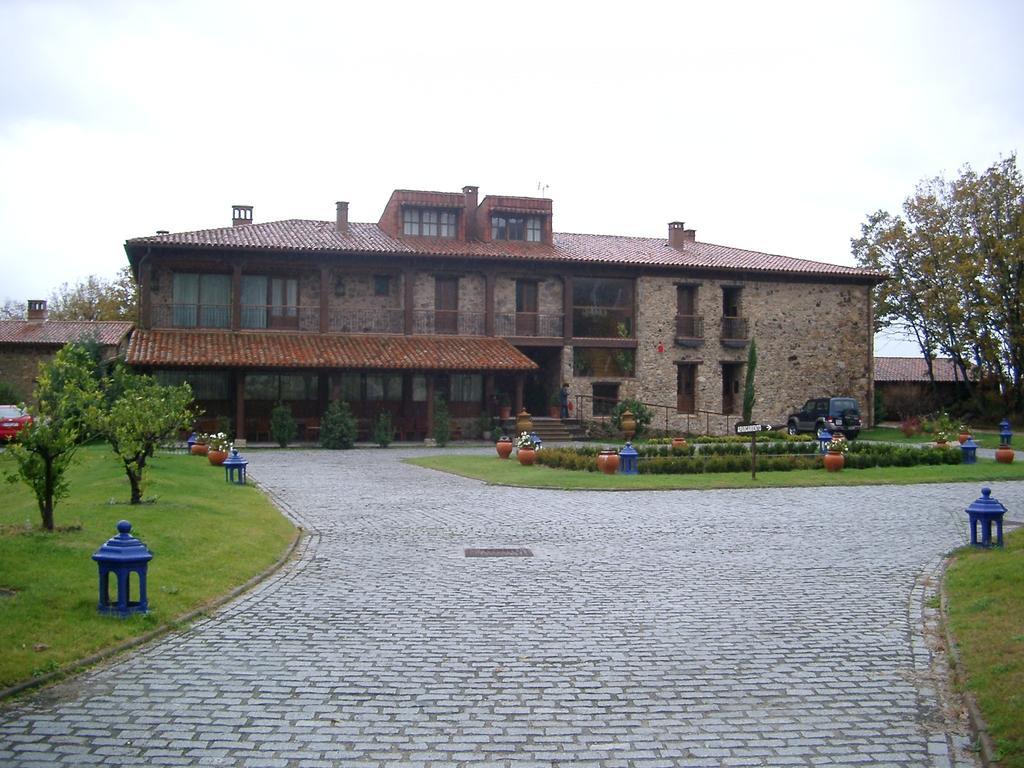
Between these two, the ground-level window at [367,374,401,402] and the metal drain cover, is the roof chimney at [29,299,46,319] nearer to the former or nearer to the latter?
the ground-level window at [367,374,401,402]

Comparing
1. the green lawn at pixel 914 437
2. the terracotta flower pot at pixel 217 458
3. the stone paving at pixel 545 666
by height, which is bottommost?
the stone paving at pixel 545 666

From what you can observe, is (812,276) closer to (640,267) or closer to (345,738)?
(640,267)

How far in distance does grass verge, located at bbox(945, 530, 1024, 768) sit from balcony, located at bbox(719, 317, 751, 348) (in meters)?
29.2

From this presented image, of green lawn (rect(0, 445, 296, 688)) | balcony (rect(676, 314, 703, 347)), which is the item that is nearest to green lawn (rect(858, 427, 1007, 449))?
balcony (rect(676, 314, 703, 347))

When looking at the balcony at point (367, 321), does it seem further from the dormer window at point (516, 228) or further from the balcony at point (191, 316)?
the dormer window at point (516, 228)

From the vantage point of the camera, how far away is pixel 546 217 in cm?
4084

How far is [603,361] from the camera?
39500mm

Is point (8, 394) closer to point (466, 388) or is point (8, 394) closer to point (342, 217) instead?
point (342, 217)

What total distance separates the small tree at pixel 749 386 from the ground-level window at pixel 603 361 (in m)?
4.86

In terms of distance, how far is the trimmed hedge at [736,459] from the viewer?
23031 mm

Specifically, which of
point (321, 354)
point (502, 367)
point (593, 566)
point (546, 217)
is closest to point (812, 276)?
point (546, 217)

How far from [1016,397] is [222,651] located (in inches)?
1775

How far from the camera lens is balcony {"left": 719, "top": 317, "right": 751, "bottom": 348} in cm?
4050

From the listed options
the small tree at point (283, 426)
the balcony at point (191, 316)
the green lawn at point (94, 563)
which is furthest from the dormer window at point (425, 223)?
the green lawn at point (94, 563)
